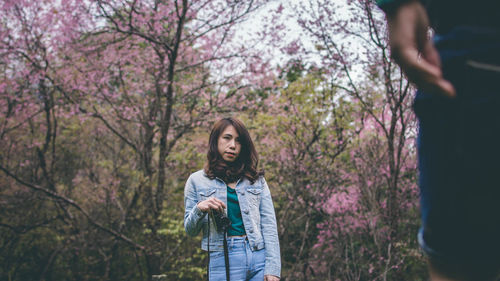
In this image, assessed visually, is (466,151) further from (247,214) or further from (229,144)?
(229,144)

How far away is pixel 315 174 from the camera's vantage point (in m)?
5.92

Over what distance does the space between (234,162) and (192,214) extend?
18.0 inches

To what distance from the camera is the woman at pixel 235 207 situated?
84.1 inches

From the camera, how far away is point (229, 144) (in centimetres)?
246

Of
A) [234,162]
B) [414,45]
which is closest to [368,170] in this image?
[234,162]

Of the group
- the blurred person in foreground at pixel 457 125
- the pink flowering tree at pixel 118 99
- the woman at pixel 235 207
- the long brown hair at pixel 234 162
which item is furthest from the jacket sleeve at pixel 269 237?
the pink flowering tree at pixel 118 99

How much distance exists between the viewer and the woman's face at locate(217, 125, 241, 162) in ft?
7.98

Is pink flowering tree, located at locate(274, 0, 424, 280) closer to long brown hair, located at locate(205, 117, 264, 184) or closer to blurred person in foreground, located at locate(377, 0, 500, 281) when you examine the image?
long brown hair, located at locate(205, 117, 264, 184)

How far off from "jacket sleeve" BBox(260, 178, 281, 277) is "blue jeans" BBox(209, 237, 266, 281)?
57 millimetres

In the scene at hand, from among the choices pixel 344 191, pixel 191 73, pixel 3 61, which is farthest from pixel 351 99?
pixel 3 61

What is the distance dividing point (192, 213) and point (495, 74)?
177cm

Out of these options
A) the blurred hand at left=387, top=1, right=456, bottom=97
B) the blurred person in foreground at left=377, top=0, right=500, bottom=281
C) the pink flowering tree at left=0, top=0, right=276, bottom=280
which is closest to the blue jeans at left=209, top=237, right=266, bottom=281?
the blurred person in foreground at left=377, top=0, right=500, bottom=281

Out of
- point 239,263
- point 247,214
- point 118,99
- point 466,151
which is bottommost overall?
point 239,263

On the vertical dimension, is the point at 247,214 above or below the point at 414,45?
below
